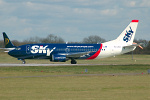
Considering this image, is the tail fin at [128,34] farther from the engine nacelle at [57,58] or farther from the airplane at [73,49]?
the engine nacelle at [57,58]

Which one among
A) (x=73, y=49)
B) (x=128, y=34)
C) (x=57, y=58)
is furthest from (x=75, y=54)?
(x=128, y=34)

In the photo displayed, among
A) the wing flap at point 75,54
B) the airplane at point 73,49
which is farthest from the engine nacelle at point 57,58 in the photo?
→ the wing flap at point 75,54

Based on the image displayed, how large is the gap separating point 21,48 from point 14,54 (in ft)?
6.18

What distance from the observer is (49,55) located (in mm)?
68875

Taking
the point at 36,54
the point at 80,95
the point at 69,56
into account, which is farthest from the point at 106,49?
the point at 80,95

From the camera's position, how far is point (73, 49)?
7012cm

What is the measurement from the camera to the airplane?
6862cm

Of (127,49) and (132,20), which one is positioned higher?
(132,20)

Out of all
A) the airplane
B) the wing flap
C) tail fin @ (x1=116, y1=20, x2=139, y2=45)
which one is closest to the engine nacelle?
the airplane

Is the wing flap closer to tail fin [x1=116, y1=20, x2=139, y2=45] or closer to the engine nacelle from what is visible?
the engine nacelle

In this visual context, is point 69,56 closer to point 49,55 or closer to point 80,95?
point 49,55

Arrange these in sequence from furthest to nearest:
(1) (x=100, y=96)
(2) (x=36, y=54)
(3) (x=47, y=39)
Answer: (3) (x=47, y=39) < (2) (x=36, y=54) < (1) (x=100, y=96)

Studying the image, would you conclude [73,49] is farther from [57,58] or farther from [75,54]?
[57,58]

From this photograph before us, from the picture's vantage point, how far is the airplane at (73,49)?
2702 inches
